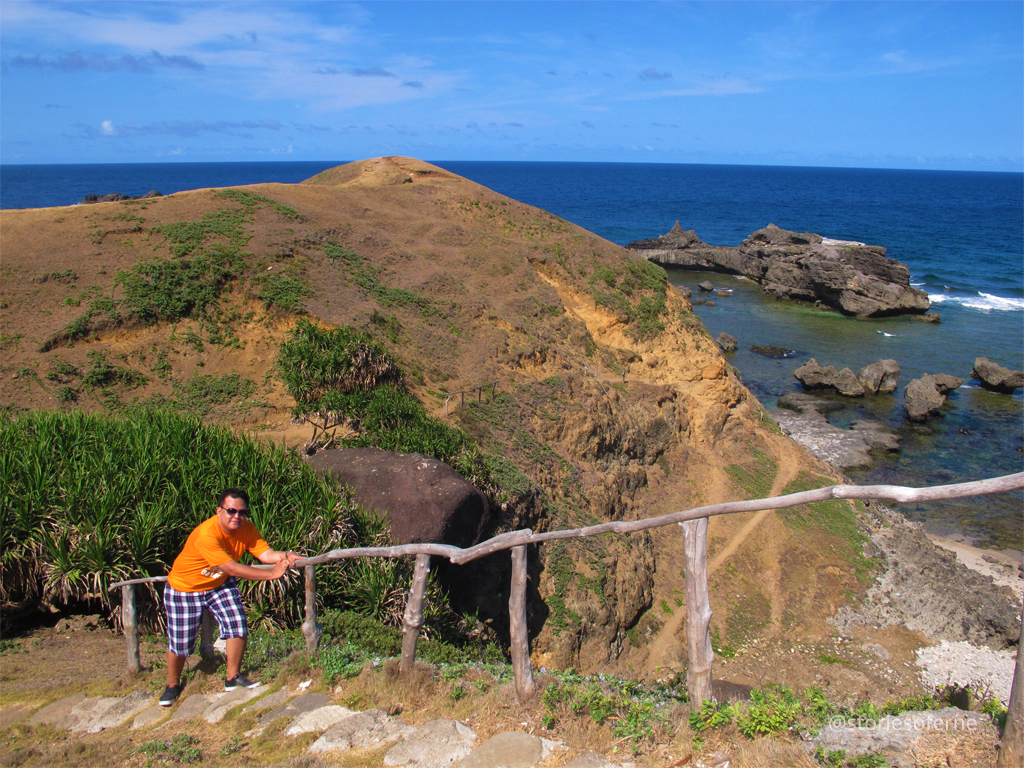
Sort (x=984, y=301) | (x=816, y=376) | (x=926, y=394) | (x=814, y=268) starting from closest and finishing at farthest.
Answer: (x=926, y=394), (x=816, y=376), (x=814, y=268), (x=984, y=301)

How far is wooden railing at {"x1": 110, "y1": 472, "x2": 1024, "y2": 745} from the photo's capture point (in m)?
3.99

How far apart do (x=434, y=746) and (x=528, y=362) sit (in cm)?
1347

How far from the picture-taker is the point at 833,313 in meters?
48.3

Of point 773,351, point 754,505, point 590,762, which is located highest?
point 754,505

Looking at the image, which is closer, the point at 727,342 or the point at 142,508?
the point at 142,508

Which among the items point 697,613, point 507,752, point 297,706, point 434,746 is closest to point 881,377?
point 697,613

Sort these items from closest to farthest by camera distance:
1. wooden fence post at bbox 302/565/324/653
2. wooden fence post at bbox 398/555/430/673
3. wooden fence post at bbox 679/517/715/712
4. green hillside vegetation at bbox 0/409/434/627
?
wooden fence post at bbox 679/517/715/712
wooden fence post at bbox 398/555/430/673
wooden fence post at bbox 302/565/324/653
green hillside vegetation at bbox 0/409/434/627

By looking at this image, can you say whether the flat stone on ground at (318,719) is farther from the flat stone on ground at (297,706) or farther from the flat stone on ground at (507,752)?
the flat stone on ground at (507,752)

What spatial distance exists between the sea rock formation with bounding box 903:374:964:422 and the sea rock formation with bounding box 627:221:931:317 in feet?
50.0

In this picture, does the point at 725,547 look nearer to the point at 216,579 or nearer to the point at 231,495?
the point at 216,579

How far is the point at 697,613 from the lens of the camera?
512 centimetres

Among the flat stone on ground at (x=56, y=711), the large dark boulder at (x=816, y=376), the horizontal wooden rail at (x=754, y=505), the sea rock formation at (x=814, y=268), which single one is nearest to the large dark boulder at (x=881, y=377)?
the large dark boulder at (x=816, y=376)

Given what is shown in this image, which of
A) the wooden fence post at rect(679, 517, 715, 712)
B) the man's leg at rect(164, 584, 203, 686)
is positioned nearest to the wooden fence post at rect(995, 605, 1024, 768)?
the wooden fence post at rect(679, 517, 715, 712)

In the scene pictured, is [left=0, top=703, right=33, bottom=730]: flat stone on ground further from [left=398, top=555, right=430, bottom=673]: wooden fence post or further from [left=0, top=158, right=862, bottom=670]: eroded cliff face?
[left=0, top=158, right=862, bottom=670]: eroded cliff face
